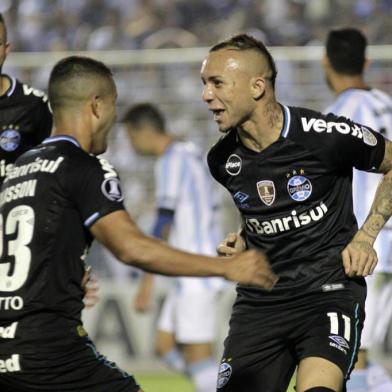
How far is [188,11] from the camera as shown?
13.9m

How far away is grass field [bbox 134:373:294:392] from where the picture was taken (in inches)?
426

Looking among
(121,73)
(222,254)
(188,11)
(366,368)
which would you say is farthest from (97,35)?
(222,254)

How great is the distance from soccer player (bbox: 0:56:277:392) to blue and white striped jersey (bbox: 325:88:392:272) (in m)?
2.95

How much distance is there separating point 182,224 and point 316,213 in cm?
444

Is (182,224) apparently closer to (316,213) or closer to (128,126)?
(128,126)

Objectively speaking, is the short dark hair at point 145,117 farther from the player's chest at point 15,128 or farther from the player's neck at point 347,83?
the player's chest at point 15,128

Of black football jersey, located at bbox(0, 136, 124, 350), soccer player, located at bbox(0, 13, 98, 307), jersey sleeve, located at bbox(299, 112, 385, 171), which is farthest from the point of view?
soccer player, located at bbox(0, 13, 98, 307)

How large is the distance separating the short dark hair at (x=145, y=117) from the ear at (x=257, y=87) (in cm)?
408

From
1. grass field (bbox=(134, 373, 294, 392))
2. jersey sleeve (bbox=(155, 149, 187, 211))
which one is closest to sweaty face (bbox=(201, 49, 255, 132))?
jersey sleeve (bbox=(155, 149, 187, 211))

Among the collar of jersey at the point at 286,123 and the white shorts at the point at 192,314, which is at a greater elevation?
the collar of jersey at the point at 286,123

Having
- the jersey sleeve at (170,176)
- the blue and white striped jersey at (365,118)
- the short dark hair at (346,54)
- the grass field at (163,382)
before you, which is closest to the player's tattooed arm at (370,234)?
the blue and white striped jersey at (365,118)

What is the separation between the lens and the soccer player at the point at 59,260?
445 cm

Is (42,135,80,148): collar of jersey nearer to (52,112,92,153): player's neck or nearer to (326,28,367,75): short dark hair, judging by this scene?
(52,112,92,153): player's neck

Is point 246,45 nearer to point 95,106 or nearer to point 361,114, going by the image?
point 95,106
